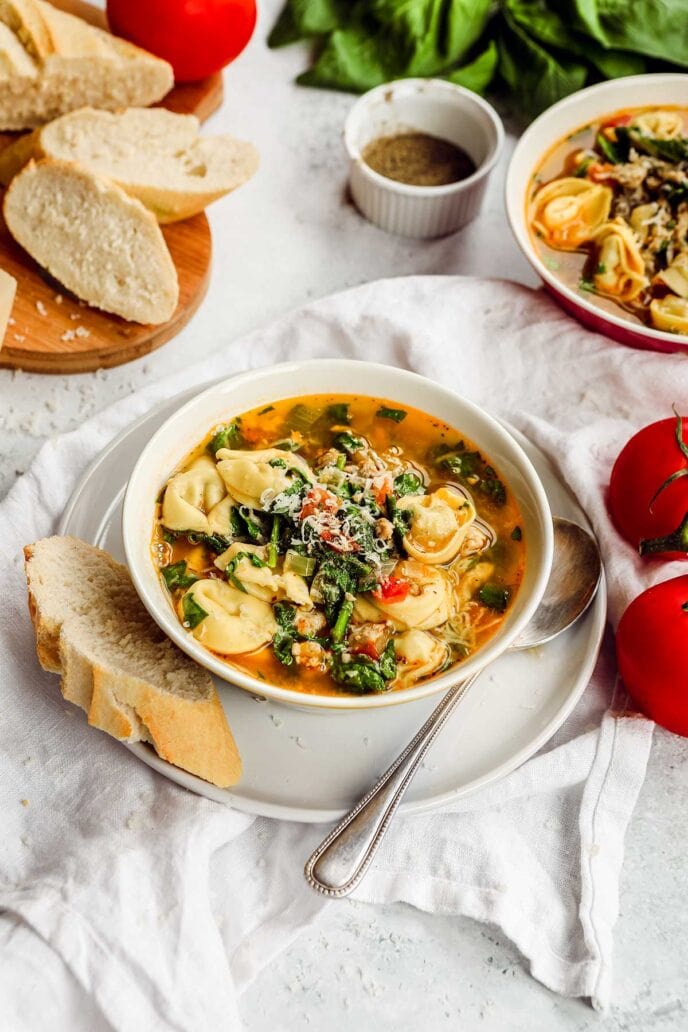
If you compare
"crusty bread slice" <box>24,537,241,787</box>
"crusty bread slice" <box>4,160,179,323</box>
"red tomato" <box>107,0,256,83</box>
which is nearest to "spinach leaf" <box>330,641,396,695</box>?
"crusty bread slice" <box>24,537,241,787</box>

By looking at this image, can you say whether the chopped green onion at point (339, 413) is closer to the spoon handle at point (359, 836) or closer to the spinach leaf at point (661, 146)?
the spoon handle at point (359, 836)

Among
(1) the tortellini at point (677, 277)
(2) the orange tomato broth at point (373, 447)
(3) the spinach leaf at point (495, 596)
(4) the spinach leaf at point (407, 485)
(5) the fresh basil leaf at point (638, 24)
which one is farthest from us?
(5) the fresh basil leaf at point (638, 24)

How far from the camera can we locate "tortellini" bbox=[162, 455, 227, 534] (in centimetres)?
337

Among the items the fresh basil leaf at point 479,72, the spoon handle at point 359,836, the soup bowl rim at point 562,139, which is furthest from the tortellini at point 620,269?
the spoon handle at point 359,836

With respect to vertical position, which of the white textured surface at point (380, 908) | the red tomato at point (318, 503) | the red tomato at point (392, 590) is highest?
the red tomato at point (318, 503)

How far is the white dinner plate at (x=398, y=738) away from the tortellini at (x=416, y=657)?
7.7 inches

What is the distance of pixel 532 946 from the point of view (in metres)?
3.12

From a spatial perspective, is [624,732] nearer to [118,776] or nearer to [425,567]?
[425,567]

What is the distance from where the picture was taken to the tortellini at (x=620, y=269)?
4496 millimetres

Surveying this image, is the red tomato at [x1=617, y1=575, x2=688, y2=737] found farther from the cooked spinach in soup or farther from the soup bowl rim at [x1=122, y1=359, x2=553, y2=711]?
the cooked spinach in soup

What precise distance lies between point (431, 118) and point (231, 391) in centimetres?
231

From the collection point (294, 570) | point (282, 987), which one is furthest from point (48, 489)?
point (282, 987)

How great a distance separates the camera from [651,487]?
3674 mm

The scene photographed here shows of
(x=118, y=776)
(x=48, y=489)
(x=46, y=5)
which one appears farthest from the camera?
(x=46, y=5)
